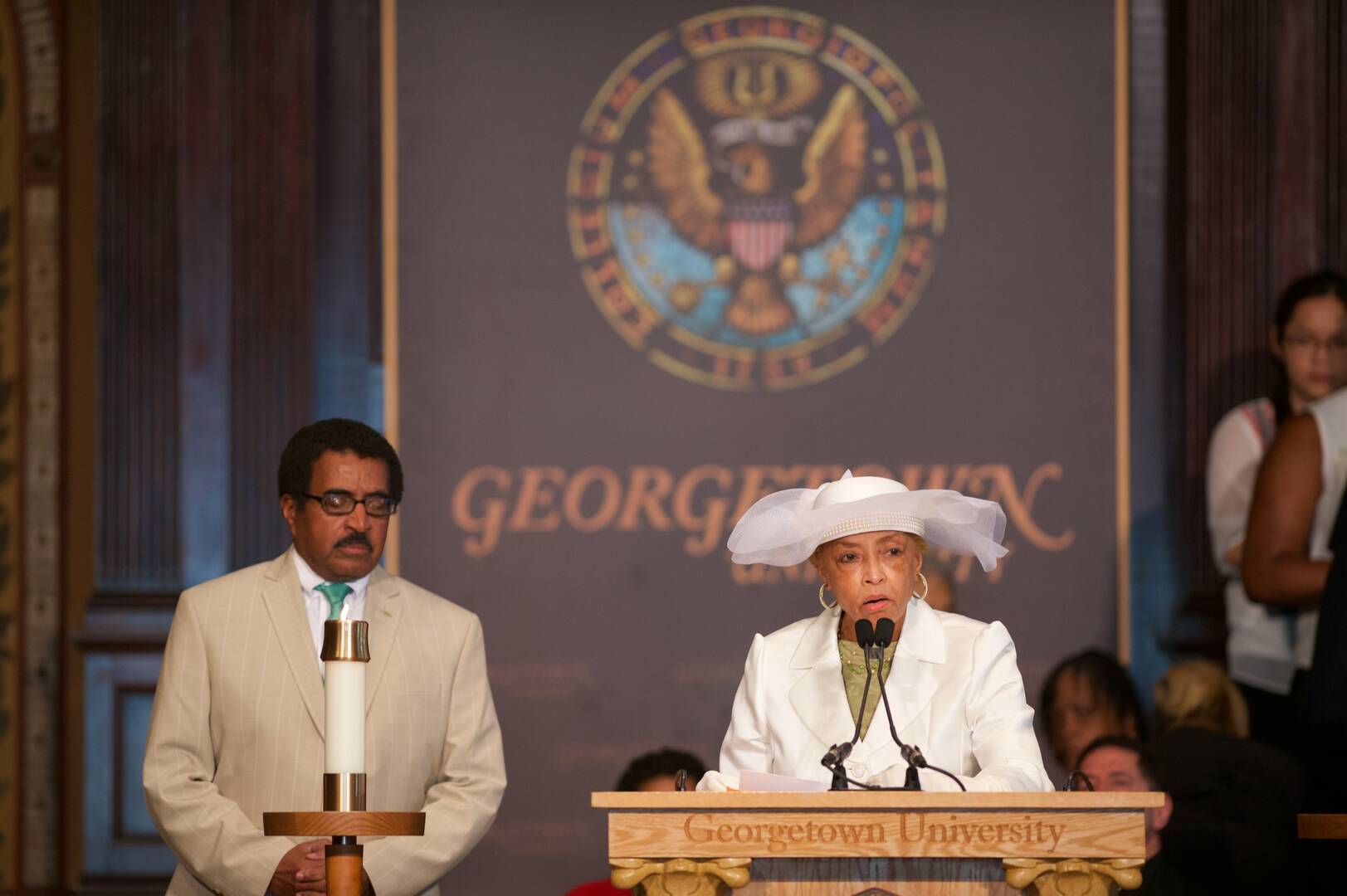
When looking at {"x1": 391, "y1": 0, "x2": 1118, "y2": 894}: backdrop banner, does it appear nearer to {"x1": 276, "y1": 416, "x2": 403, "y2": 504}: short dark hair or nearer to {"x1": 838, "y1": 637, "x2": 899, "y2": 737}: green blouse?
{"x1": 276, "y1": 416, "x2": 403, "y2": 504}: short dark hair

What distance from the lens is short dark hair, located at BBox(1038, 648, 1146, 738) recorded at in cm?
602

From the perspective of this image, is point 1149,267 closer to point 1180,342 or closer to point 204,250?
point 1180,342

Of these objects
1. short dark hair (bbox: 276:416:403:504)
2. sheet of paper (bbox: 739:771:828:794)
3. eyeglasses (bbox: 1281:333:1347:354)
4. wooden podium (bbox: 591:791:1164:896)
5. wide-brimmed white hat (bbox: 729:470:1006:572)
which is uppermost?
eyeglasses (bbox: 1281:333:1347:354)

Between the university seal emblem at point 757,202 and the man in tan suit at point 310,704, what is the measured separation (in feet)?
8.90

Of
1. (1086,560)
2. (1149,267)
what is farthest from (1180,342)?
(1086,560)

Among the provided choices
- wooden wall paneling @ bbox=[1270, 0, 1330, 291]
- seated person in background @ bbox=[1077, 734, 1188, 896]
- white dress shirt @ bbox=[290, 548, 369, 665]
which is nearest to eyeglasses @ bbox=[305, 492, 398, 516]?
white dress shirt @ bbox=[290, 548, 369, 665]

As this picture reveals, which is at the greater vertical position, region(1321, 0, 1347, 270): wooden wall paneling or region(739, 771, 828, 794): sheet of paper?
region(1321, 0, 1347, 270): wooden wall paneling

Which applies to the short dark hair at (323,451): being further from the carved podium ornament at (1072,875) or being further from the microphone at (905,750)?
the carved podium ornament at (1072,875)

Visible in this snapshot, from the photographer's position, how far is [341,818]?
2770mm

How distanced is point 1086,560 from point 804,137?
1.80 m

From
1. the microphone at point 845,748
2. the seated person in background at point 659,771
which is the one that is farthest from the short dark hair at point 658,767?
the microphone at point 845,748

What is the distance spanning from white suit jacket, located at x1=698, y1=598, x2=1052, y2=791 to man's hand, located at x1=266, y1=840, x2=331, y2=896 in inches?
32.5

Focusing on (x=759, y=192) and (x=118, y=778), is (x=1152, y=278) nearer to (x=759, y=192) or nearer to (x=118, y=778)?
(x=759, y=192)

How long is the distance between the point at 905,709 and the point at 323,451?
1.38 meters
